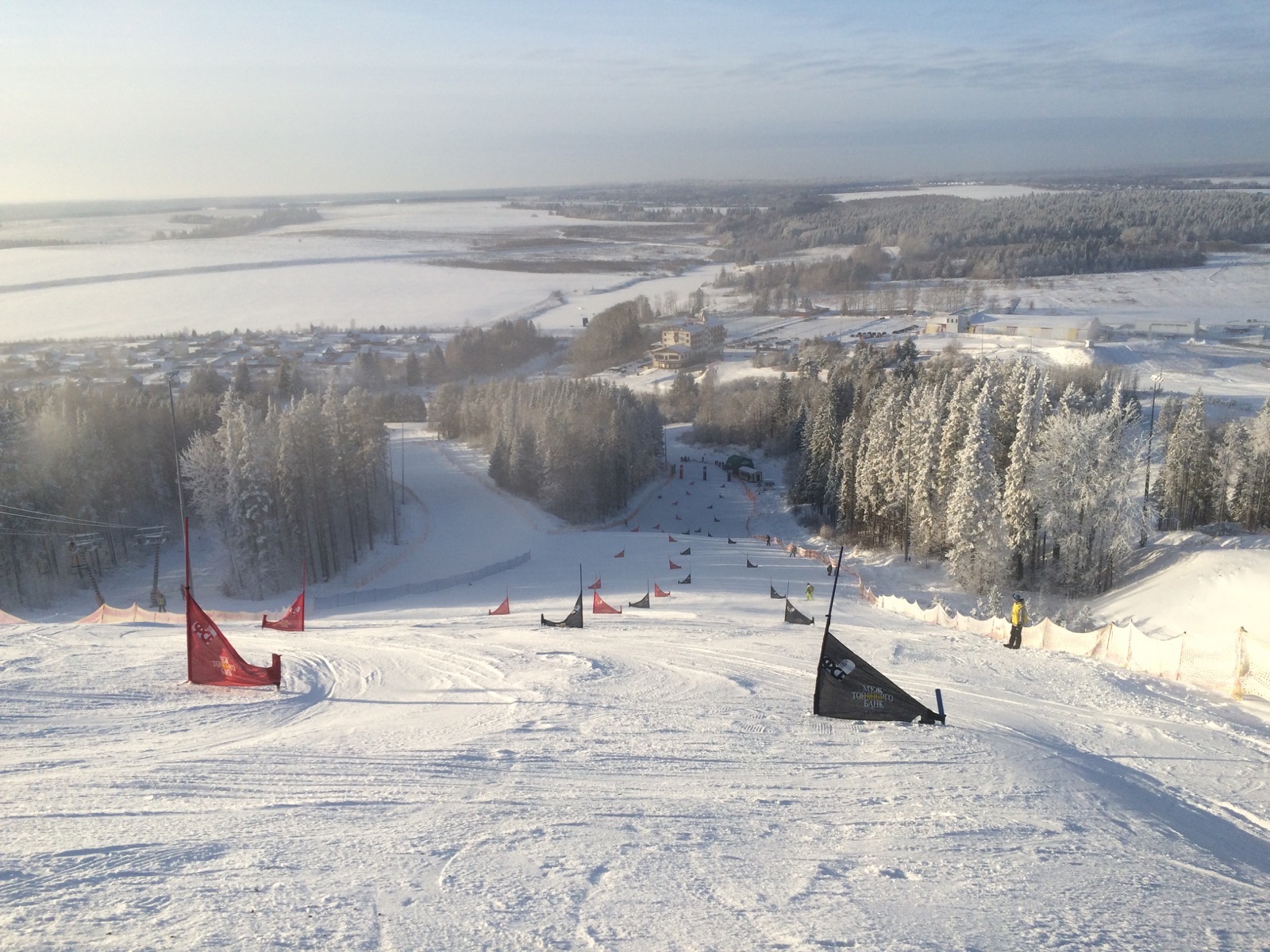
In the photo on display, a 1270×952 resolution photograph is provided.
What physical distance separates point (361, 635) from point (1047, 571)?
27.0 m

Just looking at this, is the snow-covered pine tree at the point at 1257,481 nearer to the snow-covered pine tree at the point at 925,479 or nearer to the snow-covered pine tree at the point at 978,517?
the snow-covered pine tree at the point at 925,479

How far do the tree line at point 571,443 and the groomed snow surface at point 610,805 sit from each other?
32.3 m

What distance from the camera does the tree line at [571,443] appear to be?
4838cm

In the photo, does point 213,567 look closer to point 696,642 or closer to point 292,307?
point 696,642

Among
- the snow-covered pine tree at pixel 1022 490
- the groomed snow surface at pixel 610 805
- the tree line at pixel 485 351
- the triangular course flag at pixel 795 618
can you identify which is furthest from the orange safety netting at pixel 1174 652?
the tree line at pixel 485 351

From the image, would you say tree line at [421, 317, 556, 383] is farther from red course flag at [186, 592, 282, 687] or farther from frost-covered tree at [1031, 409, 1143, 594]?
red course flag at [186, 592, 282, 687]

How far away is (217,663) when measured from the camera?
12.3m

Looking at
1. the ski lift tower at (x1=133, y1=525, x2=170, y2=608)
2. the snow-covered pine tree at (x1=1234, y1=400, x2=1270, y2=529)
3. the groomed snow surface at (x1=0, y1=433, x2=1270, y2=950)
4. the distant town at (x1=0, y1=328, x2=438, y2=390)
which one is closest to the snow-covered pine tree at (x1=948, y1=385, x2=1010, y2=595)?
the snow-covered pine tree at (x1=1234, y1=400, x2=1270, y2=529)

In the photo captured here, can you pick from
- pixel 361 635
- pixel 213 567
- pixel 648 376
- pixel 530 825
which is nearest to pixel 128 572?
pixel 213 567

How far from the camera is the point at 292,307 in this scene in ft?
340

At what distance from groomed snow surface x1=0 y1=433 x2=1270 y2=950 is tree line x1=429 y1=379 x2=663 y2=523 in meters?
32.3

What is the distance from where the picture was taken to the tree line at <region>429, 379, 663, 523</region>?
48.4m

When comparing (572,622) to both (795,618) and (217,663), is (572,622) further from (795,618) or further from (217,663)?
(217,663)

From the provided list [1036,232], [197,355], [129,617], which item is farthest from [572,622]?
[1036,232]
